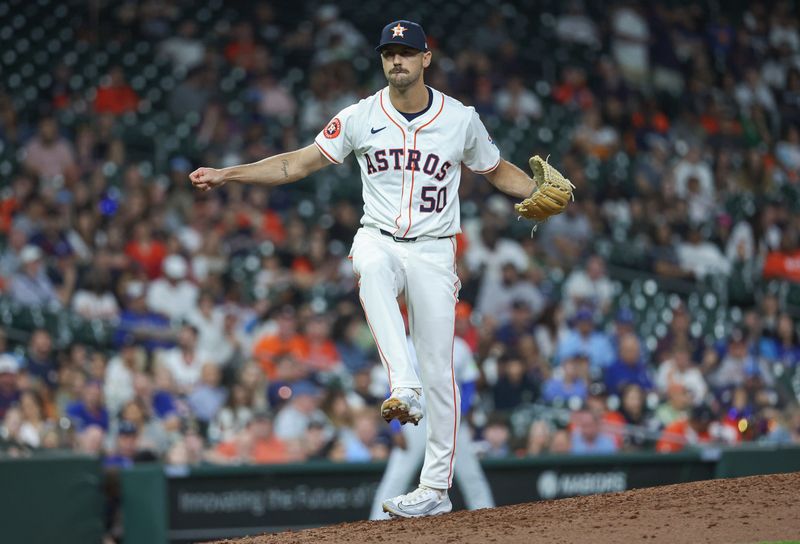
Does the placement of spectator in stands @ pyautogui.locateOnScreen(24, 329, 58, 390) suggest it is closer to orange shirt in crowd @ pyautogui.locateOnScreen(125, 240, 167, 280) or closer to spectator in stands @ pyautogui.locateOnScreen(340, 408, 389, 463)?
→ orange shirt in crowd @ pyautogui.locateOnScreen(125, 240, 167, 280)

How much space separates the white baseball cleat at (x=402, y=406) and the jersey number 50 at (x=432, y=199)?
0.76 m

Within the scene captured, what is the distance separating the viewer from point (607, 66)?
49.8ft

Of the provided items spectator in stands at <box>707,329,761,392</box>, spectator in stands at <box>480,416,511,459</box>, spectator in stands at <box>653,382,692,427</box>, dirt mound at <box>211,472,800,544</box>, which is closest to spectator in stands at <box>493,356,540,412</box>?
spectator in stands at <box>480,416,511,459</box>

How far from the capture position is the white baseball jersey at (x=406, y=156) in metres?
5.38

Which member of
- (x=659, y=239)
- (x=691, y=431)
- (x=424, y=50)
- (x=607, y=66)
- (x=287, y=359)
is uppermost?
(x=607, y=66)

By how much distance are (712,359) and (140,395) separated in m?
4.85

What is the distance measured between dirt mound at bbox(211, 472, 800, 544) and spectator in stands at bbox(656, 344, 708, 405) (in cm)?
469

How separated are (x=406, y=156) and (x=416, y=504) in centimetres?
147

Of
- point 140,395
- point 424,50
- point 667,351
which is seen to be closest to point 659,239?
point 667,351

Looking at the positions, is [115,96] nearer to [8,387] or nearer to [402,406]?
[8,387]

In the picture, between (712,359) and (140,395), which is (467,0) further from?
(140,395)

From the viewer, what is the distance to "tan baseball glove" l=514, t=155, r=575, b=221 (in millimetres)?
5453

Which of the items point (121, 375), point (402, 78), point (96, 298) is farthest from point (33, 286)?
point (402, 78)

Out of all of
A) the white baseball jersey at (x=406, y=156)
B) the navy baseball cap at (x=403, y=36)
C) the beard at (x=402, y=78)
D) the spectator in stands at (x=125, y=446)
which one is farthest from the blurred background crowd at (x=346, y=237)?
the navy baseball cap at (x=403, y=36)
